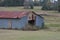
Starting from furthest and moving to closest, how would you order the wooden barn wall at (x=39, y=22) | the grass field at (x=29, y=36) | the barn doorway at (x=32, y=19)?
the barn doorway at (x=32, y=19), the wooden barn wall at (x=39, y=22), the grass field at (x=29, y=36)

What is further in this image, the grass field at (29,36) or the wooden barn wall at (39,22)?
the wooden barn wall at (39,22)

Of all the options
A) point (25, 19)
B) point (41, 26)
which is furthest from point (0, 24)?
point (41, 26)

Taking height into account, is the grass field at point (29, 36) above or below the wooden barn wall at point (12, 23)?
above

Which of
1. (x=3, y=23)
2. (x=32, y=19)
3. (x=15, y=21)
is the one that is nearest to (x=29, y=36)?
(x=15, y=21)

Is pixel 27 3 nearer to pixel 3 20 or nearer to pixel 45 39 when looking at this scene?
pixel 3 20

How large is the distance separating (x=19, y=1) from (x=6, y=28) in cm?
5487

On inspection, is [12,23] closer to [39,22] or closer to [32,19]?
[32,19]

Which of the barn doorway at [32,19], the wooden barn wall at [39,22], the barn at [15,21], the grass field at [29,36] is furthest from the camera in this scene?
the barn doorway at [32,19]

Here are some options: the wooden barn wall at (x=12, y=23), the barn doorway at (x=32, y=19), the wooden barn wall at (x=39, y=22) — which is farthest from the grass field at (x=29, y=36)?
the barn doorway at (x=32, y=19)

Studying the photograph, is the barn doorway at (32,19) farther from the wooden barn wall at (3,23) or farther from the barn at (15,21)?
the wooden barn wall at (3,23)

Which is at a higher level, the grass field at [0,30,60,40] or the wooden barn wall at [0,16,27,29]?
the grass field at [0,30,60,40]

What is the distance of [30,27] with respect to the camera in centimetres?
2448

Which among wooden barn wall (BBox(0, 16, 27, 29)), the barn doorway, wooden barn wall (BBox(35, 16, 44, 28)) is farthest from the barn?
the barn doorway

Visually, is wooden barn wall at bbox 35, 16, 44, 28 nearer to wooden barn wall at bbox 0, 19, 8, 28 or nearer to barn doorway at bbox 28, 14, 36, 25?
barn doorway at bbox 28, 14, 36, 25
